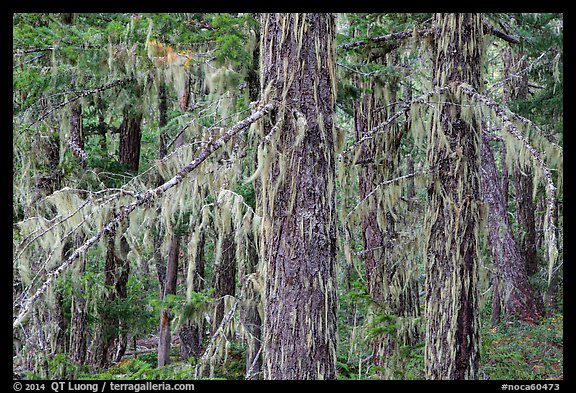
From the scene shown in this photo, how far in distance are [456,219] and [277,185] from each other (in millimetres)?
3023

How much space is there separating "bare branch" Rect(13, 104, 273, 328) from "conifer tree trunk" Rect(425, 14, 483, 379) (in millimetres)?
3053

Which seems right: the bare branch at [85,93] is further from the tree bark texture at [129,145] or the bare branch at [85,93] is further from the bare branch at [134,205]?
the bare branch at [134,205]

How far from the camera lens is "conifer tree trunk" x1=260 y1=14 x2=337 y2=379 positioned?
416cm

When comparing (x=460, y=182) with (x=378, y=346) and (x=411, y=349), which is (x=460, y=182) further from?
(x=378, y=346)

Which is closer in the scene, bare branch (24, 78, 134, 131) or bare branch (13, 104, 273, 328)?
bare branch (13, 104, 273, 328)

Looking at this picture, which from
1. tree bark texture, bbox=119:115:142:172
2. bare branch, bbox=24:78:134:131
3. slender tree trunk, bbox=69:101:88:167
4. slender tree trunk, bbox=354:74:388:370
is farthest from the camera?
tree bark texture, bbox=119:115:142:172

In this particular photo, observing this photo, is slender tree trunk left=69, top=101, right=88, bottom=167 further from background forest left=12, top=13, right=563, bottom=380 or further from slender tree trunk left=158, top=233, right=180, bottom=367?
slender tree trunk left=158, top=233, right=180, bottom=367

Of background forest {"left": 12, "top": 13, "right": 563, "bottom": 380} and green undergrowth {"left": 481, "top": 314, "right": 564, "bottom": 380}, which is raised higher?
background forest {"left": 12, "top": 13, "right": 563, "bottom": 380}

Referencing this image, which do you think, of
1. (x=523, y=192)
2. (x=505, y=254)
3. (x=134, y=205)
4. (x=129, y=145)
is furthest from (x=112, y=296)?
(x=523, y=192)

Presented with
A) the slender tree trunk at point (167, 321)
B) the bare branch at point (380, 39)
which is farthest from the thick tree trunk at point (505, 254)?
the slender tree trunk at point (167, 321)

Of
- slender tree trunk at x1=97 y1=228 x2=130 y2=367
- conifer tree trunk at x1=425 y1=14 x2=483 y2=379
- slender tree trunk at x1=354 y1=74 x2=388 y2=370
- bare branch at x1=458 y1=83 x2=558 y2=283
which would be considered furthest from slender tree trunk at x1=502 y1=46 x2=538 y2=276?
slender tree trunk at x1=97 y1=228 x2=130 y2=367

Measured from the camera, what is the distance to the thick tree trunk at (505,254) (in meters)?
13.8
